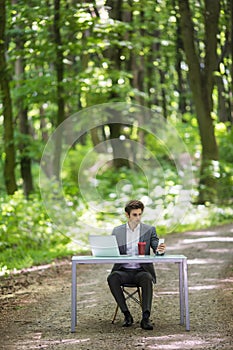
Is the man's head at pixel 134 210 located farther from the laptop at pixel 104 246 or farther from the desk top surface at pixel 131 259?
the desk top surface at pixel 131 259

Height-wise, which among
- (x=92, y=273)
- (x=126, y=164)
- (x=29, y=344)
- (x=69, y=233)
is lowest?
(x=126, y=164)

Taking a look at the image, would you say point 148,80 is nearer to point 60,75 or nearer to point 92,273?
point 60,75

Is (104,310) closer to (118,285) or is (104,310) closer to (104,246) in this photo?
(118,285)

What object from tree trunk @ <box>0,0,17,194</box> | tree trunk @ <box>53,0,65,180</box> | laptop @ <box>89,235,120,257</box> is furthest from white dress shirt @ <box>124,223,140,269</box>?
tree trunk @ <box>53,0,65,180</box>

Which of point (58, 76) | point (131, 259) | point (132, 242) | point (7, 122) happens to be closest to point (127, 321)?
point (131, 259)

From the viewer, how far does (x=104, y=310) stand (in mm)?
9891

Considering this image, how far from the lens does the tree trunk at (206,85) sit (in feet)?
74.3

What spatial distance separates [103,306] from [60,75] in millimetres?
11741

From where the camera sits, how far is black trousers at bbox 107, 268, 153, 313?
865cm

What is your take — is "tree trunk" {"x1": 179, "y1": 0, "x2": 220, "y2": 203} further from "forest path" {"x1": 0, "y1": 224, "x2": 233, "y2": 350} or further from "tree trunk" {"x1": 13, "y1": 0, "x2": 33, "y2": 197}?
"forest path" {"x1": 0, "y1": 224, "x2": 233, "y2": 350}

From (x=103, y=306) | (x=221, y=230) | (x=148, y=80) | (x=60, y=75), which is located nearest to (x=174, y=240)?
(x=221, y=230)

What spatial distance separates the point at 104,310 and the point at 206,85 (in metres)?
14.1

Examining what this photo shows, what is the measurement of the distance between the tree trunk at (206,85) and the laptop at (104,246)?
14.6 meters

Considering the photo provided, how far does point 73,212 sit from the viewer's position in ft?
63.2
